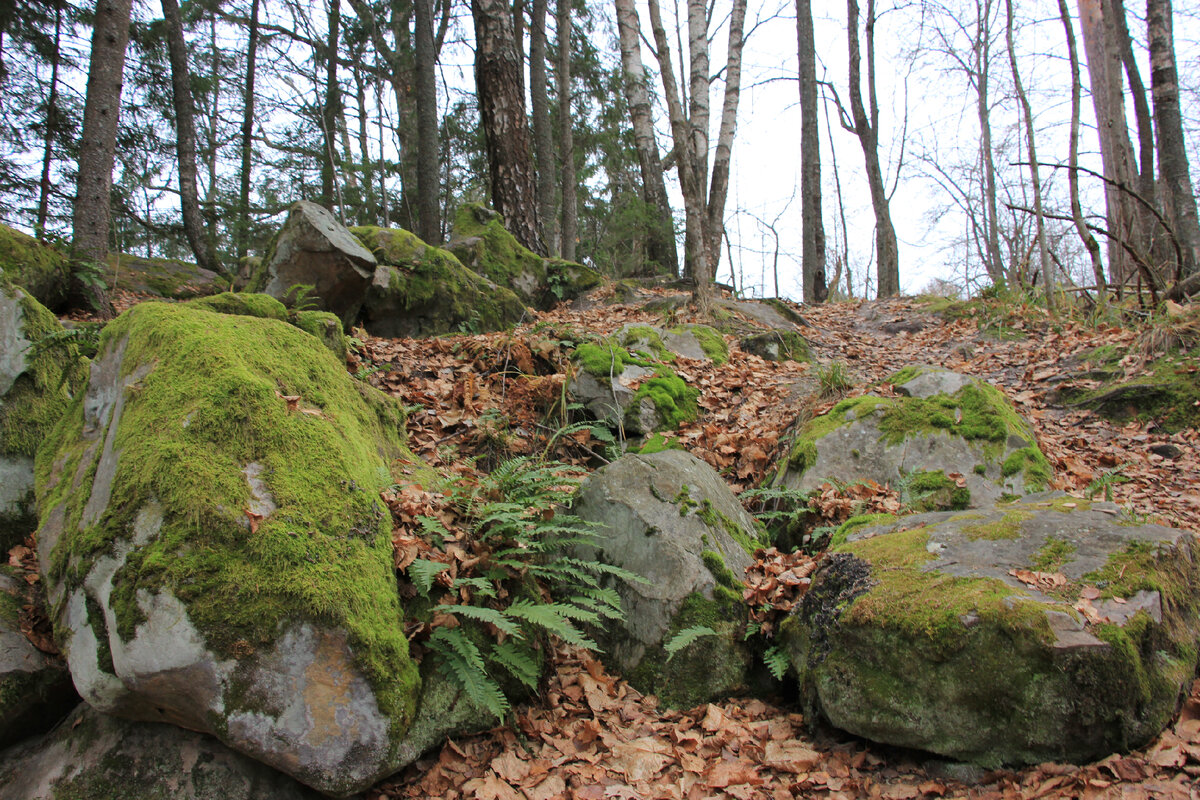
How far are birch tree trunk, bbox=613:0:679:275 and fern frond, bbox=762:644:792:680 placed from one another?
35.4 feet

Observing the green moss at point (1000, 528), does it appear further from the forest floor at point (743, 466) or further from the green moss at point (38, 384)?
the green moss at point (38, 384)

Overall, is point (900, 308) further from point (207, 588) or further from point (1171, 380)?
point (207, 588)

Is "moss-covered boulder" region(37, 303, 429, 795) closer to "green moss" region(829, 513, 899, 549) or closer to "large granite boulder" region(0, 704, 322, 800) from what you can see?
"large granite boulder" region(0, 704, 322, 800)

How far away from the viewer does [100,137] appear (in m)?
6.99

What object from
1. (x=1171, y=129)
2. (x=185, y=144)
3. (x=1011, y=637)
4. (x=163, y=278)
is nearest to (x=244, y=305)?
(x=163, y=278)

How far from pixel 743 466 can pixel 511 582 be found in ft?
9.24

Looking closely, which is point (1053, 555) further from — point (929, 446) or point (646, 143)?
point (646, 143)

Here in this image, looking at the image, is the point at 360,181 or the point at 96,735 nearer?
the point at 96,735

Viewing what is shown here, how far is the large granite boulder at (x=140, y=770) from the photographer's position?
237 cm

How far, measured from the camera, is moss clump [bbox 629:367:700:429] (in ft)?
19.3

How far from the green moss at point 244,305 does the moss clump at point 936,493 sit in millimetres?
5284

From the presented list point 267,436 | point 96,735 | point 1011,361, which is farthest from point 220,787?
point 1011,361

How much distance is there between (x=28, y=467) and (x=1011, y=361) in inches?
372

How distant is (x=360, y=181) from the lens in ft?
48.1
